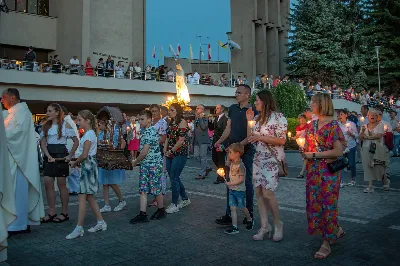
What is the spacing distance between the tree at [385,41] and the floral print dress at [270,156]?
40224 mm

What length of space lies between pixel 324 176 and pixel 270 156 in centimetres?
79

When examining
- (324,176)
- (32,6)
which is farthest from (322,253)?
(32,6)

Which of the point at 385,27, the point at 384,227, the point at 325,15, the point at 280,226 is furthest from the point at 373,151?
the point at 385,27

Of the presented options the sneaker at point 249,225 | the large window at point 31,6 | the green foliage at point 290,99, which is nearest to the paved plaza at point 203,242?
the sneaker at point 249,225

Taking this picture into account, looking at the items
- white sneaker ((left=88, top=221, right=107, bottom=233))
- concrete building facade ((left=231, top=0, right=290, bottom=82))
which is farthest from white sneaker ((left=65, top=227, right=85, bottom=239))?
concrete building facade ((left=231, top=0, right=290, bottom=82))

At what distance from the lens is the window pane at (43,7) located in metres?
31.0

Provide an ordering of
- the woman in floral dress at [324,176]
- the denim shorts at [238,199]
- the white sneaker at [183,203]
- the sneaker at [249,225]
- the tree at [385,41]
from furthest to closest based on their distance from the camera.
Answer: the tree at [385,41] < the white sneaker at [183,203] < the sneaker at [249,225] < the denim shorts at [238,199] < the woman in floral dress at [324,176]

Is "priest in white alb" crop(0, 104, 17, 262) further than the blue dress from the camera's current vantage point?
No

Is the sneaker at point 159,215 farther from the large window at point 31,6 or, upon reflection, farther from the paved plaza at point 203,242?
the large window at point 31,6

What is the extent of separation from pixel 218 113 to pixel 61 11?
977 inches

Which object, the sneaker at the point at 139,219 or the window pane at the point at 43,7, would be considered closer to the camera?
the sneaker at the point at 139,219

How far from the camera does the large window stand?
29378 mm

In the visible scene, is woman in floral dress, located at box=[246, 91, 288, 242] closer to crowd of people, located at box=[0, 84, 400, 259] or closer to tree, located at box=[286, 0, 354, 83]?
crowd of people, located at box=[0, 84, 400, 259]

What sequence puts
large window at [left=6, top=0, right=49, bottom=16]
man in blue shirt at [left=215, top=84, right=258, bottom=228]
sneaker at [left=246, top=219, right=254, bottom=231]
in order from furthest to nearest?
large window at [left=6, top=0, right=49, bottom=16]
man in blue shirt at [left=215, top=84, right=258, bottom=228]
sneaker at [left=246, top=219, right=254, bottom=231]
